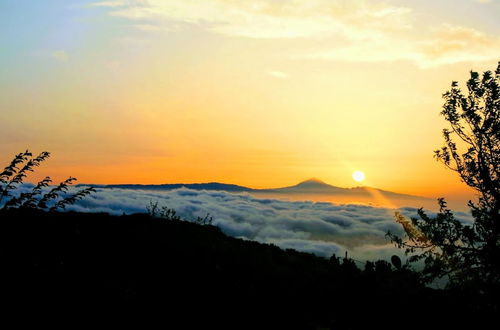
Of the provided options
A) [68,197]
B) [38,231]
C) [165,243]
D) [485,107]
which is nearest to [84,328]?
[68,197]

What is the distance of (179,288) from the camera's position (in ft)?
40.3

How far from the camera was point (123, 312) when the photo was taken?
9.94 meters

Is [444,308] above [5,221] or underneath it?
underneath

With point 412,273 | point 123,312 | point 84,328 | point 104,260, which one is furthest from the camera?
point 412,273

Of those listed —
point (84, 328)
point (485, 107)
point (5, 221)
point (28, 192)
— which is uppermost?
point (485, 107)

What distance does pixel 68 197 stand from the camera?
11.0m

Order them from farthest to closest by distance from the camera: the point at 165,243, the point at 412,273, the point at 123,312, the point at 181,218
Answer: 1. the point at 181,218
2. the point at 165,243
3. the point at 412,273
4. the point at 123,312

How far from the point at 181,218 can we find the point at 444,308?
22.3 metres

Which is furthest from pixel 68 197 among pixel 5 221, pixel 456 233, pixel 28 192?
pixel 456 233

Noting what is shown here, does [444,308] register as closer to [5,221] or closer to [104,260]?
[104,260]

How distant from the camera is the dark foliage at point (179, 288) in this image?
10062 mm

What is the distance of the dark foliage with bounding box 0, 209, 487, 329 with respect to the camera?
10.1m

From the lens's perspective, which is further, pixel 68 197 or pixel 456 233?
pixel 456 233

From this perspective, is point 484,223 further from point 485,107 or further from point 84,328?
point 84,328
